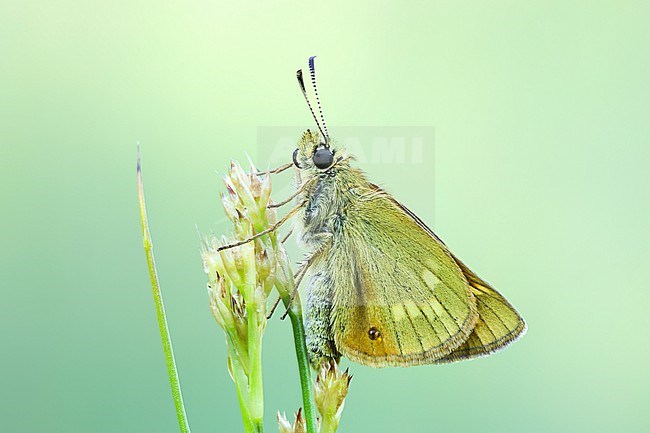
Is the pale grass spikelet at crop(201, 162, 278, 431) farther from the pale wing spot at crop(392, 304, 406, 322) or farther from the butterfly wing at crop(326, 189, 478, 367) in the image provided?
the pale wing spot at crop(392, 304, 406, 322)

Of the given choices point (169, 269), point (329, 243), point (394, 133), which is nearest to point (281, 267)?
point (329, 243)

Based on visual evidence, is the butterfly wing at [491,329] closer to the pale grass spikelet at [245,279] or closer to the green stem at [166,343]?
the pale grass spikelet at [245,279]

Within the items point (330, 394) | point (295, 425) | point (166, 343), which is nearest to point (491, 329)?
point (330, 394)

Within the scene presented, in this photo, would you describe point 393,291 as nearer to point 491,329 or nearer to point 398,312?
point 398,312

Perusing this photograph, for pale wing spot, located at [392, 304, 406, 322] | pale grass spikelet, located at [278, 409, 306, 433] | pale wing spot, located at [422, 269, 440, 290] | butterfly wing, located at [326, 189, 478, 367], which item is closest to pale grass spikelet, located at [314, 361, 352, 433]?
pale grass spikelet, located at [278, 409, 306, 433]

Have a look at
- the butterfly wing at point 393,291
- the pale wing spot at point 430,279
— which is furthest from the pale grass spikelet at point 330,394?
the pale wing spot at point 430,279

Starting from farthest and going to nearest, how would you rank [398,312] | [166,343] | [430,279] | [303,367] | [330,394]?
1. [430,279]
2. [398,312]
3. [330,394]
4. [303,367]
5. [166,343]
